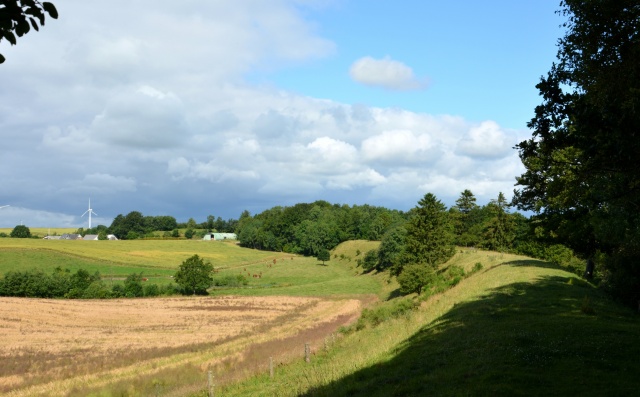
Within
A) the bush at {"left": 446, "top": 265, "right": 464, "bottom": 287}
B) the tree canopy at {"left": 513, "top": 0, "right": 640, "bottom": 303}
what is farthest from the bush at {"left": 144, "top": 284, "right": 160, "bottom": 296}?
the tree canopy at {"left": 513, "top": 0, "right": 640, "bottom": 303}

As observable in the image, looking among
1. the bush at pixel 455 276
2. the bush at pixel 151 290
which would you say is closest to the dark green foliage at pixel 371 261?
the bush at pixel 151 290

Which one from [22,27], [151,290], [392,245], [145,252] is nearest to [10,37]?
[22,27]

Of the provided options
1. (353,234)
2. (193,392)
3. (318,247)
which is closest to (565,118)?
(193,392)

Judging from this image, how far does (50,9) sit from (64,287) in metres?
97.8

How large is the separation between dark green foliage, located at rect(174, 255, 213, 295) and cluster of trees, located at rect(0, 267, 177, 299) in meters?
4.12

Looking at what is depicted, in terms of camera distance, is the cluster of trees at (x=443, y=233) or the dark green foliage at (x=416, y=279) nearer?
the dark green foliage at (x=416, y=279)

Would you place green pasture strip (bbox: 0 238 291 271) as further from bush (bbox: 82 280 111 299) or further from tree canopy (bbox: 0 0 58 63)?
tree canopy (bbox: 0 0 58 63)

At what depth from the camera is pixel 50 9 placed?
470 cm

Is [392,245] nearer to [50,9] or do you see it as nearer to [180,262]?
[180,262]

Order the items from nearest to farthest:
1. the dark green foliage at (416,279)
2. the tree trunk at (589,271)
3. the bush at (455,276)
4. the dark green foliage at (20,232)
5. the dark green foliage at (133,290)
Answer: the tree trunk at (589,271), the bush at (455,276), the dark green foliage at (416,279), the dark green foliage at (133,290), the dark green foliage at (20,232)

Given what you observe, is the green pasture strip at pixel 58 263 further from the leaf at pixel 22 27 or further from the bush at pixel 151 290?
the leaf at pixel 22 27

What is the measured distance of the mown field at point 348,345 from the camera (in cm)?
1338

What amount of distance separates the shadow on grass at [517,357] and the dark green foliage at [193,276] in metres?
76.0

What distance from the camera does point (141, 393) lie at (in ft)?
82.3
